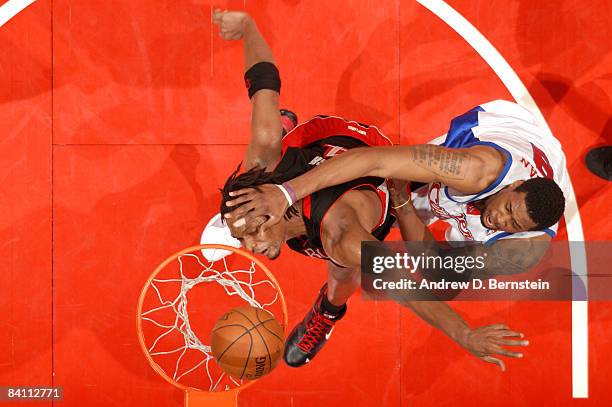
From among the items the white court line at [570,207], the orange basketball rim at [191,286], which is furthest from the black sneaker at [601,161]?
the orange basketball rim at [191,286]

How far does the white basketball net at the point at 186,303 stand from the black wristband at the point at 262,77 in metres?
1.26

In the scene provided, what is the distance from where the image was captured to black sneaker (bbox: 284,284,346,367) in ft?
13.4

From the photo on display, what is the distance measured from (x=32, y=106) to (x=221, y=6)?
4.91 ft

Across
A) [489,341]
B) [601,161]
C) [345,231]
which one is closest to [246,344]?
[345,231]

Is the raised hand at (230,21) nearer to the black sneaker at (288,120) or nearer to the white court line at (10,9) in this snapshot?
the black sneaker at (288,120)

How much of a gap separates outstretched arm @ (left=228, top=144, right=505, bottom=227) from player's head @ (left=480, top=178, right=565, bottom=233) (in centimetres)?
11

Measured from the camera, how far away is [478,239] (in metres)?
3.55

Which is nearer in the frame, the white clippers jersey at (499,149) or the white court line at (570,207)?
the white clippers jersey at (499,149)

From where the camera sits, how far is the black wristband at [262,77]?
353 cm

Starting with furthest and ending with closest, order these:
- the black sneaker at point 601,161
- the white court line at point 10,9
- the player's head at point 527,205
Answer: the black sneaker at point 601,161 → the white court line at point 10,9 → the player's head at point 527,205

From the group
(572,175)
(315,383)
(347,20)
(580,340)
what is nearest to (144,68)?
(347,20)

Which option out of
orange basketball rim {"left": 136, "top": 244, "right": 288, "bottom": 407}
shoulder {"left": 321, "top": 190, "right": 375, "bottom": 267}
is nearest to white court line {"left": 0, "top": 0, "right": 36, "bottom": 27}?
orange basketball rim {"left": 136, "top": 244, "right": 288, "bottom": 407}

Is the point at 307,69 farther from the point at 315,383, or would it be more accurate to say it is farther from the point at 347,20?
the point at 315,383

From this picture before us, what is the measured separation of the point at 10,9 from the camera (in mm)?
4406
